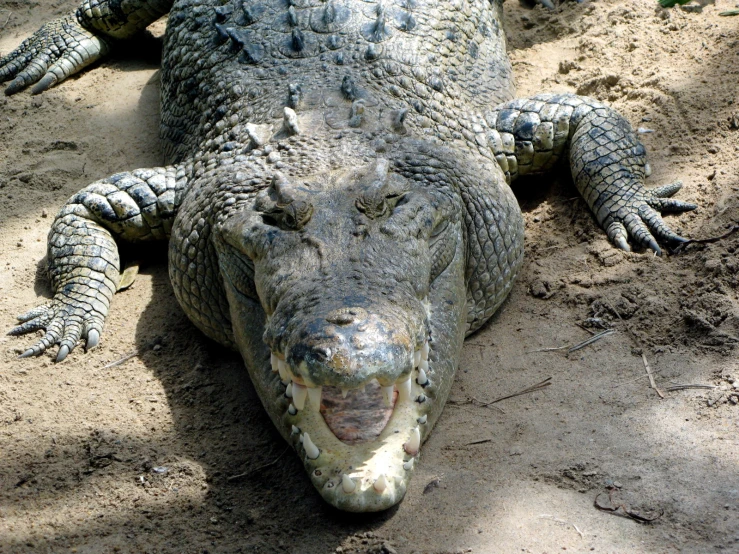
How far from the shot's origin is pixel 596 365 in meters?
3.44

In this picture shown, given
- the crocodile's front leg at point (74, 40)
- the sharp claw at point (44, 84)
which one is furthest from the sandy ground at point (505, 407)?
the crocodile's front leg at point (74, 40)

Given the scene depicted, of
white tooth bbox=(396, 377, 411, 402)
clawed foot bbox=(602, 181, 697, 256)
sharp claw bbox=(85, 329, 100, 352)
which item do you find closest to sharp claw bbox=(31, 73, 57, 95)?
sharp claw bbox=(85, 329, 100, 352)

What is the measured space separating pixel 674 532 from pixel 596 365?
0.96 meters

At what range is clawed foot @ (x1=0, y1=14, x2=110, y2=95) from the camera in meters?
5.79

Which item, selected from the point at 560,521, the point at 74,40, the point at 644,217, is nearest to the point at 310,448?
the point at 560,521

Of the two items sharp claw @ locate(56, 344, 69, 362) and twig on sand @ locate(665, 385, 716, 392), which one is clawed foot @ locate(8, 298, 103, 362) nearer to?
sharp claw @ locate(56, 344, 69, 362)

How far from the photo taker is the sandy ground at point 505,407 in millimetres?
2760

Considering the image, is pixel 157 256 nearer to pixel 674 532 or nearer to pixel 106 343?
pixel 106 343

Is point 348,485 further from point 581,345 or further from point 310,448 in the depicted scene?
point 581,345

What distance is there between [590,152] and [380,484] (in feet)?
7.65

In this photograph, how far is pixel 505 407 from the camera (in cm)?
330

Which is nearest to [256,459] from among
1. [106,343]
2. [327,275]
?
[327,275]

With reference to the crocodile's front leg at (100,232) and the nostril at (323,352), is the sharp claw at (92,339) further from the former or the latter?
the nostril at (323,352)

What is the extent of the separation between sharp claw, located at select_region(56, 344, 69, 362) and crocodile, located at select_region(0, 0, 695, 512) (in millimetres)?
23
